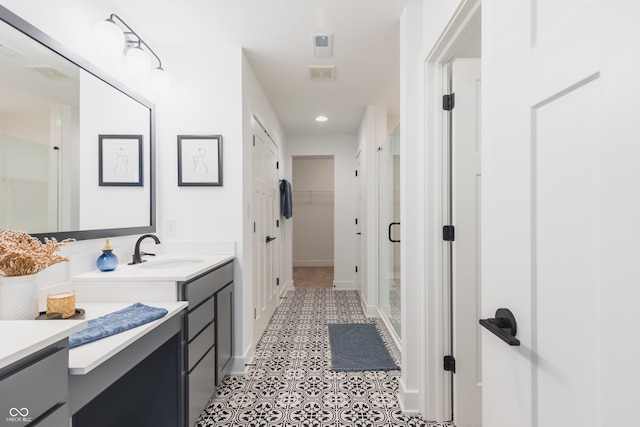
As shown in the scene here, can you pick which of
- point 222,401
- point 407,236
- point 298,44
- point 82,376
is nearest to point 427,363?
point 407,236

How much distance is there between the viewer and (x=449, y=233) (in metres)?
1.66

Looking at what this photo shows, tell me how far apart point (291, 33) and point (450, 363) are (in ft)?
7.56

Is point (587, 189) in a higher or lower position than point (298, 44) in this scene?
lower

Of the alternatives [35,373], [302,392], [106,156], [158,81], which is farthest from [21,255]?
[302,392]

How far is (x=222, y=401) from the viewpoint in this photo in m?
1.95

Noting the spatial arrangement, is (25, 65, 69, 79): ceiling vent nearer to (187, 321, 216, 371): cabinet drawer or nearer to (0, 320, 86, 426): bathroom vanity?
(0, 320, 86, 426): bathroom vanity

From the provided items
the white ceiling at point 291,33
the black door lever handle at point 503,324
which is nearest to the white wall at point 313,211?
the white ceiling at point 291,33

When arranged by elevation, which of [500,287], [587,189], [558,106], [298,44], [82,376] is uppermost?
[298,44]

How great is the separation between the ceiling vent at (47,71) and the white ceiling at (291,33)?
0.69 m

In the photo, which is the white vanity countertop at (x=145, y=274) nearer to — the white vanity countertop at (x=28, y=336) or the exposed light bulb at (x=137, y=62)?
the white vanity countertop at (x=28, y=336)

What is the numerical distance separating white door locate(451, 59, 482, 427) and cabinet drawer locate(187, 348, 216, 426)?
1.40 m

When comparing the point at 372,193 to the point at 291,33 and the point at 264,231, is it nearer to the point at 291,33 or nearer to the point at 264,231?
the point at 264,231

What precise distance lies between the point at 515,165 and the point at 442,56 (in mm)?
1094

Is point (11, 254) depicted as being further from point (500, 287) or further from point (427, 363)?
point (427, 363)
